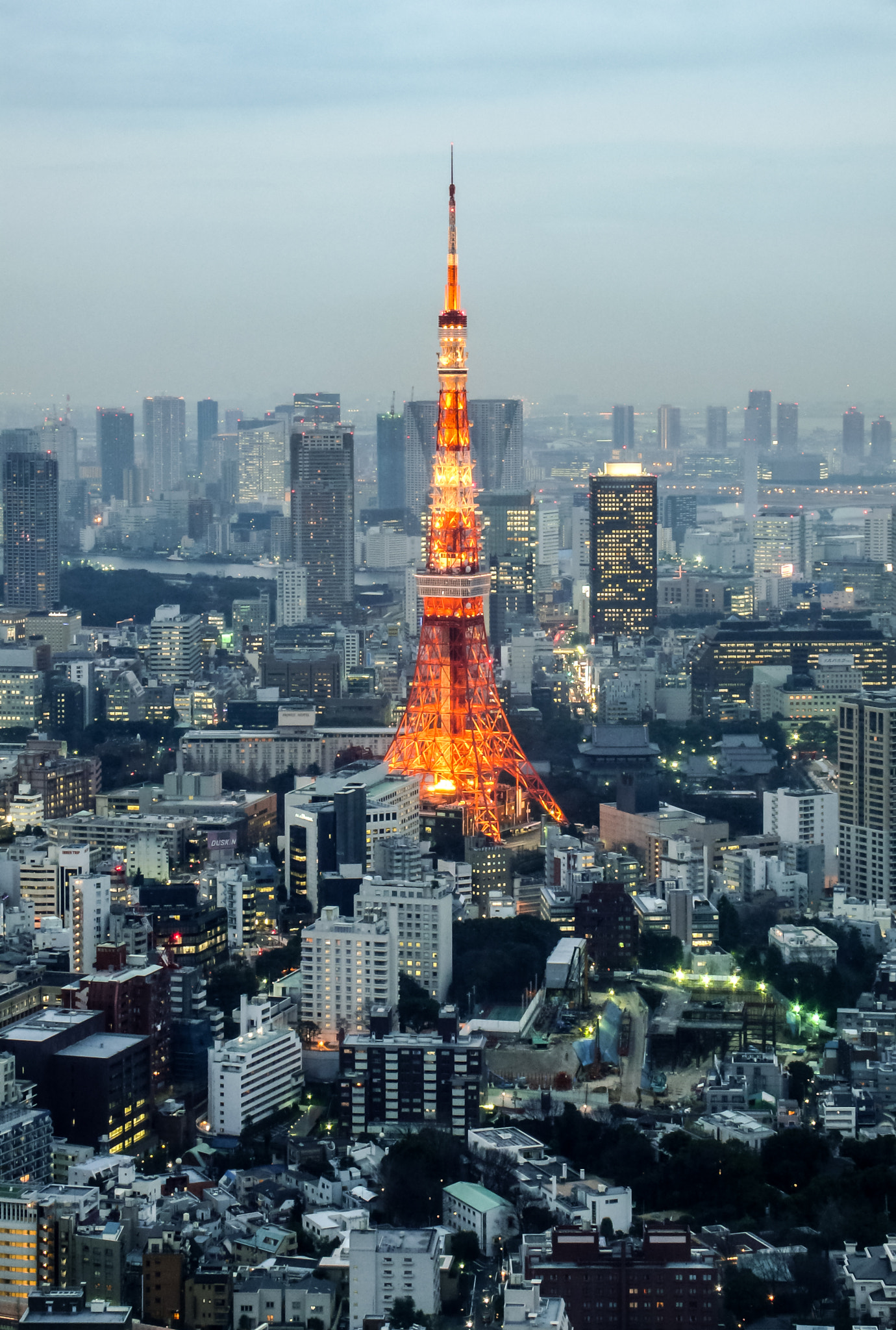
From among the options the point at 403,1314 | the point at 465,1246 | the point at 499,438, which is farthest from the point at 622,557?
the point at 403,1314

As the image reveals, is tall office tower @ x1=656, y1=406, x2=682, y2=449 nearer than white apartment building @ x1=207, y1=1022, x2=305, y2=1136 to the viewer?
No

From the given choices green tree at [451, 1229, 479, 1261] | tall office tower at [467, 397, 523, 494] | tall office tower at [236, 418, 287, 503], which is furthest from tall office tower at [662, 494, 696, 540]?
green tree at [451, 1229, 479, 1261]

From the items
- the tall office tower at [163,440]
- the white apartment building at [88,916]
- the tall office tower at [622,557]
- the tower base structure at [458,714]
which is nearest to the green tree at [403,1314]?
the white apartment building at [88,916]

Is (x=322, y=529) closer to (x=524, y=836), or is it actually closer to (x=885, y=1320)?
(x=524, y=836)

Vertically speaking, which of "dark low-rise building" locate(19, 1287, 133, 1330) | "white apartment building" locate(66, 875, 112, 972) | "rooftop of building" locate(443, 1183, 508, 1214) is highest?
"white apartment building" locate(66, 875, 112, 972)

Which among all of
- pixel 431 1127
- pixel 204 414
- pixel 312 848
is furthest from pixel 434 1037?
pixel 204 414

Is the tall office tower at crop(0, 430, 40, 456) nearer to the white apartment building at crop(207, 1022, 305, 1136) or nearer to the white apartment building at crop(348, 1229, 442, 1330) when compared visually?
the white apartment building at crop(207, 1022, 305, 1136)
